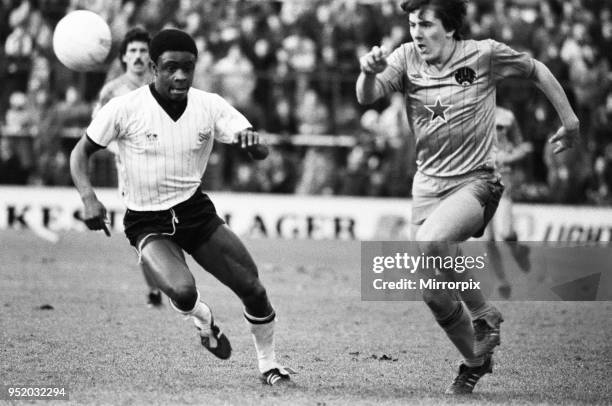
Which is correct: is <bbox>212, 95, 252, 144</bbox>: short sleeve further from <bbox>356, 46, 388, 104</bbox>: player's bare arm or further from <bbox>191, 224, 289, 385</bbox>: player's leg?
<bbox>356, 46, 388, 104</bbox>: player's bare arm

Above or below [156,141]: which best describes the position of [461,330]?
below

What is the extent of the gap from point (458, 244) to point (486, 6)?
1674 cm

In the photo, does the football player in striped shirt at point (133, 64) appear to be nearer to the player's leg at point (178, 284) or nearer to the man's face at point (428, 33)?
the player's leg at point (178, 284)

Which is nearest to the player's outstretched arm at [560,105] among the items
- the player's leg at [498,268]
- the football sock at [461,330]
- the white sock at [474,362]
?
the football sock at [461,330]

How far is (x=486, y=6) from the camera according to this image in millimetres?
23984

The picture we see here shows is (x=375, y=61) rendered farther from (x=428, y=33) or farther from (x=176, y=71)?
(x=176, y=71)

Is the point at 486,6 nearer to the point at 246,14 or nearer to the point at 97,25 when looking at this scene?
the point at 246,14

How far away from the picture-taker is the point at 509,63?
26.7 feet

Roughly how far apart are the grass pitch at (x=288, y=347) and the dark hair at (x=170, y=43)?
7.69 ft

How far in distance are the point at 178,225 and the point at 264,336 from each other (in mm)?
1017

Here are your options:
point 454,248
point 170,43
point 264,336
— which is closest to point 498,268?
point 454,248

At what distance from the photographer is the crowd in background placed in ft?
69.5

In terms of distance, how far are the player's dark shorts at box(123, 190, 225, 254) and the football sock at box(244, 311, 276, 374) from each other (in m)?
0.66

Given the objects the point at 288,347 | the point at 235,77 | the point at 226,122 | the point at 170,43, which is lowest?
the point at 288,347
